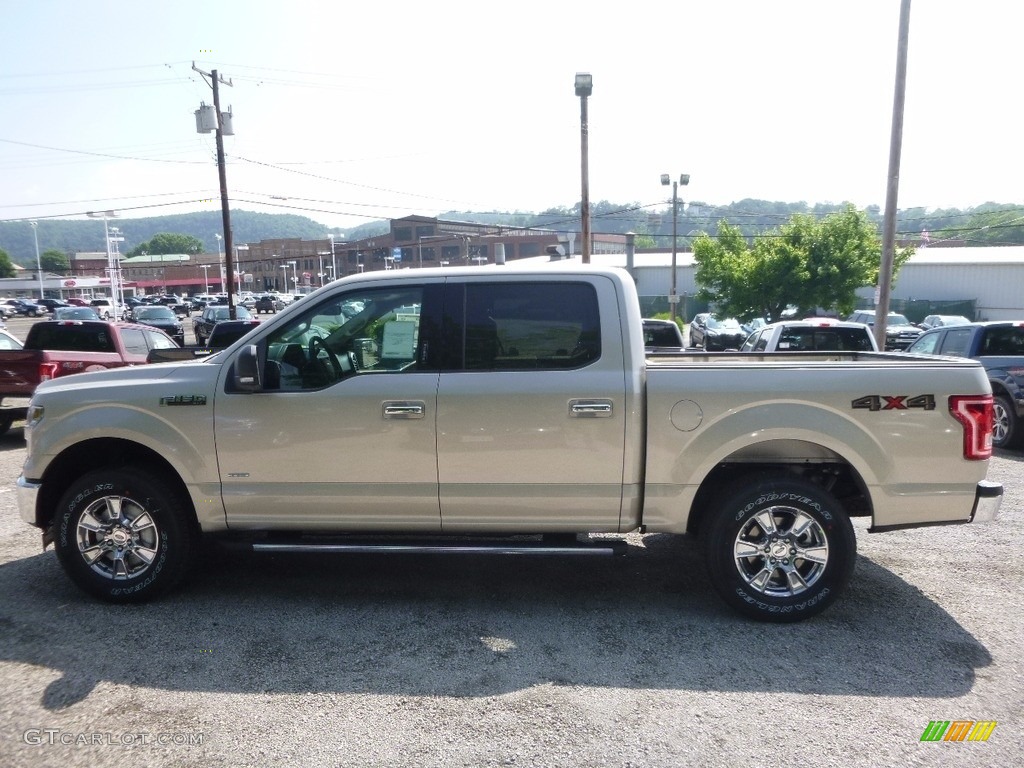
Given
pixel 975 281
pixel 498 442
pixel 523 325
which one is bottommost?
pixel 975 281

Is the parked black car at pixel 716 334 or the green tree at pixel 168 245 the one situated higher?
the green tree at pixel 168 245

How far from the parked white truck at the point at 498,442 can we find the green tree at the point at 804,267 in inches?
989

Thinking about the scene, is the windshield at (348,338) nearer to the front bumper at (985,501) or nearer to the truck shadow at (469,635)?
the truck shadow at (469,635)

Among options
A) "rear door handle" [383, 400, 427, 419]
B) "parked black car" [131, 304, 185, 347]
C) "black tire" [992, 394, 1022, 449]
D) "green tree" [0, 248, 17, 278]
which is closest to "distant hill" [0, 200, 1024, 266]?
"green tree" [0, 248, 17, 278]

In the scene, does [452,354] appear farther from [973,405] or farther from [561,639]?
[973,405]

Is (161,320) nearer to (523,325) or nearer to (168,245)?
(523,325)

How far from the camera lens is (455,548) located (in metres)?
4.69

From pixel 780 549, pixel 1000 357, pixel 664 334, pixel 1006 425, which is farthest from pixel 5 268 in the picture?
pixel 780 549

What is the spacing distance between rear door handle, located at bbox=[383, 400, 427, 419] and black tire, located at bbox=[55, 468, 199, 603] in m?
1.55

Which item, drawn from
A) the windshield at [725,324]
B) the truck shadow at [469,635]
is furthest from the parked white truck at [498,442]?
the windshield at [725,324]

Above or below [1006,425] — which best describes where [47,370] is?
above

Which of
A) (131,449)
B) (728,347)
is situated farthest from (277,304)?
(131,449)

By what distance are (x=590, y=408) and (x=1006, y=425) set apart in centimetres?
847

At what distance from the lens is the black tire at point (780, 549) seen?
4.56 metres
